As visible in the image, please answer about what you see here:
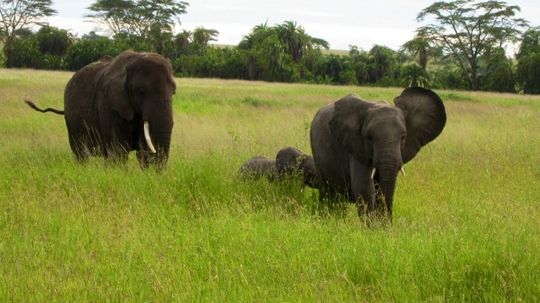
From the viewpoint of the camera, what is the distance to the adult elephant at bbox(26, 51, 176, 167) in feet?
26.8

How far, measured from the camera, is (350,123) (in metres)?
6.23

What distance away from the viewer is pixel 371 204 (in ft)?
19.7

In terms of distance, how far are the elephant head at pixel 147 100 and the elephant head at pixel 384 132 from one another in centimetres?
251

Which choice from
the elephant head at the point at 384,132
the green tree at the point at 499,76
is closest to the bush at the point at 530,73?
the green tree at the point at 499,76

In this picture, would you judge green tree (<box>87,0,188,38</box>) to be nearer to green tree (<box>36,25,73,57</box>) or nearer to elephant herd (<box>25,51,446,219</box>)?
green tree (<box>36,25,73,57</box>)

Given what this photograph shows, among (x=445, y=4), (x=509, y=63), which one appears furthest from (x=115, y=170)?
(x=445, y=4)

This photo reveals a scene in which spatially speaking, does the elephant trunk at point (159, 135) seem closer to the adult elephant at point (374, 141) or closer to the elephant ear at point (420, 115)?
the adult elephant at point (374, 141)

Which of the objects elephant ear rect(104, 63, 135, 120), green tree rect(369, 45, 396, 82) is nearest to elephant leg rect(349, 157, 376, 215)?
elephant ear rect(104, 63, 135, 120)

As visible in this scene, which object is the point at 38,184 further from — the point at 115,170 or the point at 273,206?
the point at 273,206

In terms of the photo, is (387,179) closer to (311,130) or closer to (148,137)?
(311,130)

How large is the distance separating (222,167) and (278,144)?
9.90ft

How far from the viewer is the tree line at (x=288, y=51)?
149 feet

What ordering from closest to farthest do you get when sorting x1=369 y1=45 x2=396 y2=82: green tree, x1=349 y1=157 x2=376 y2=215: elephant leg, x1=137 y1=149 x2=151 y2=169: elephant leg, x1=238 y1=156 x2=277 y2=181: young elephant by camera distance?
x1=349 y1=157 x2=376 y2=215: elephant leg, x1=238 y1=156 x2=277 y2=181: young elephant, x1=137 y1=149 x2=151 y2=169: elephant leg, x1=369 y1=45 x2=396 y2=82: green tree

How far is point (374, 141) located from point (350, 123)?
0.50 m
